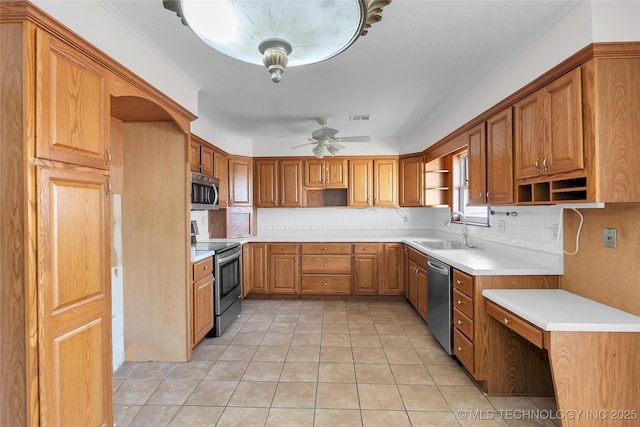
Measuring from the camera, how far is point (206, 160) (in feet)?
11.6

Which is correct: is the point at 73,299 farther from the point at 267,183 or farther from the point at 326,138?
the point at 267,183

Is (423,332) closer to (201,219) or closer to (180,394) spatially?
(180,394)

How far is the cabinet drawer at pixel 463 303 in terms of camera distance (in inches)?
88.0

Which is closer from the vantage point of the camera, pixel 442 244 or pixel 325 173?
pixel 442 244

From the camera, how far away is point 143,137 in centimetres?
258

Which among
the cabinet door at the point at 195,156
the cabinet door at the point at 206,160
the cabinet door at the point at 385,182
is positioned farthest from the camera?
the cabinet door at the point at 385,182

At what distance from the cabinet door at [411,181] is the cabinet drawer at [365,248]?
0.82 meters

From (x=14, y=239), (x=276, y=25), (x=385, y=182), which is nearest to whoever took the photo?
(x=276, y=25)

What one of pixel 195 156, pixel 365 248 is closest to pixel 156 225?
pixel 195 156

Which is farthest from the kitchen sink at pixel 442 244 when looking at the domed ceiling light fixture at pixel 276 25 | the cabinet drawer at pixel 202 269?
the domed ceiling light fixture at pixel 276 25

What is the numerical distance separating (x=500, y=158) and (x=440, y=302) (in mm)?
1364

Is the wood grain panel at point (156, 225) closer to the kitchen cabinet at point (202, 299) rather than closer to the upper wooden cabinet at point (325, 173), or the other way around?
the kitchen cabinet at point (202, 299)

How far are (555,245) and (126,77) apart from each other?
10.1 ft

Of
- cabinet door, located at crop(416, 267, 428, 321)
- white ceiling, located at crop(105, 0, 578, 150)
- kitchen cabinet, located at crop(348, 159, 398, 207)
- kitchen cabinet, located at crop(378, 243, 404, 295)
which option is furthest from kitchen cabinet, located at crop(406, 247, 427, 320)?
white ceiling, located at crop(105, 0, 578, 150)
